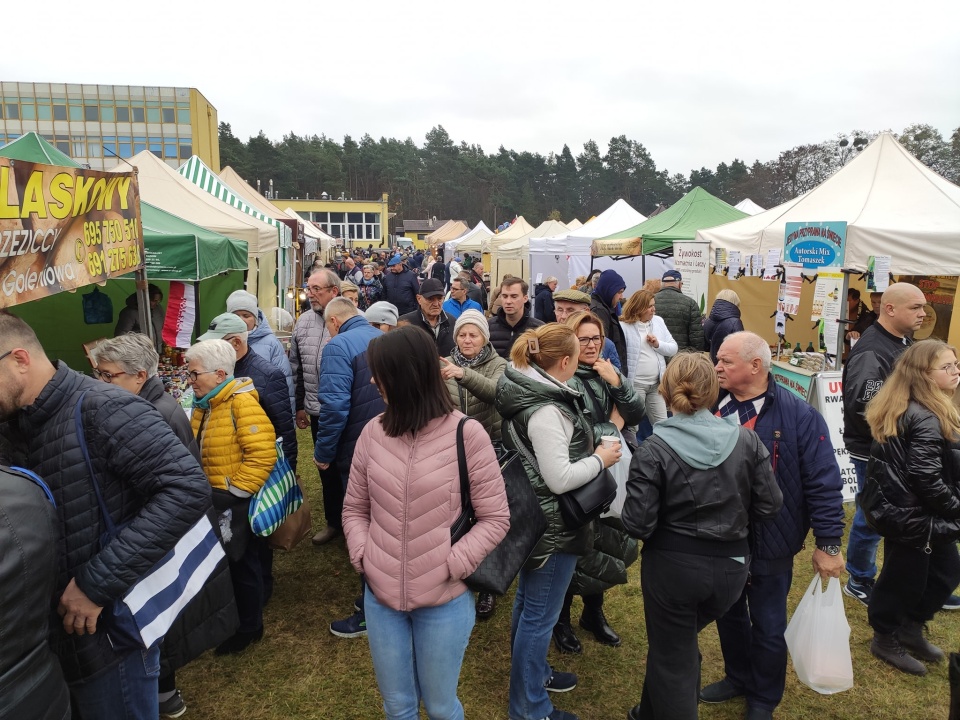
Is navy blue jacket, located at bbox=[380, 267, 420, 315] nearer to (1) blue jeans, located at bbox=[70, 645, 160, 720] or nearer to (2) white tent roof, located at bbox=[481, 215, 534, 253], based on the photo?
(1) blue jeans, located at bbox=[70, 645, 160, 720]

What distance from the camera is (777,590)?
2682 millimetres

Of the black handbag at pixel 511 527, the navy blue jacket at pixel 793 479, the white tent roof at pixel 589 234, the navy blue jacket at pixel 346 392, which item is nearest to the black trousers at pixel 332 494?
the navy blue jacket at pixel 346 392

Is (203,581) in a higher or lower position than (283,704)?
higher

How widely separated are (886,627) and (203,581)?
3.37 metres

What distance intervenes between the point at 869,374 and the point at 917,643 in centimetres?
145

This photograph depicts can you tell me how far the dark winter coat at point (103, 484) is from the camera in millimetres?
1846

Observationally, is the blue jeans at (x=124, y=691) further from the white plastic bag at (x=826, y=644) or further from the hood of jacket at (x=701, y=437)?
the white plastic bag at (x=826, y=644)

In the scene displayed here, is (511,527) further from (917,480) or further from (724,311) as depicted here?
(724,311)

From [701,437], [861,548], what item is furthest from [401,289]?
[701,437]

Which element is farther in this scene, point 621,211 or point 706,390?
point 621,211

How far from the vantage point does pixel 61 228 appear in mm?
2771

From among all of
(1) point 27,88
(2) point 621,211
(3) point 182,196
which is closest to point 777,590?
(3) point 182,196

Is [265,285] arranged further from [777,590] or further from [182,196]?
[777,590]

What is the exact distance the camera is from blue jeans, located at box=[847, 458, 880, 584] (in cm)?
382
